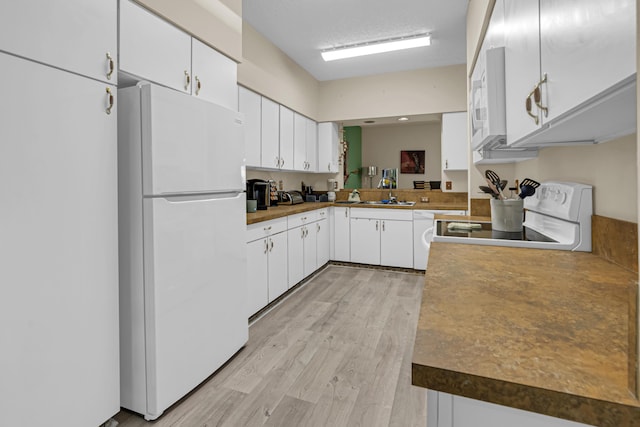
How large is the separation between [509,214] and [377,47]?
2.40m

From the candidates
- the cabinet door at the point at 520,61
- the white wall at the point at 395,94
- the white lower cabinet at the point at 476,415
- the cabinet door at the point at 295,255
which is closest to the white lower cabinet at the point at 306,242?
the cabinet door at the point at 295,255

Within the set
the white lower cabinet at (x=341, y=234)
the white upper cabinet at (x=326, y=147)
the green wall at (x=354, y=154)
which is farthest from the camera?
the green wall at (x=354, y=154)

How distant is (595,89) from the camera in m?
0.63

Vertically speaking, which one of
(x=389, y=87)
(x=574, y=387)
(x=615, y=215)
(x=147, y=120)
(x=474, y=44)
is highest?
(x=389, y=87)

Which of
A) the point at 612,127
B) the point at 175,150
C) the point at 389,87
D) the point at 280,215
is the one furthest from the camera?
the point at 389,87

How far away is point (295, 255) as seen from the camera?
3434 mm

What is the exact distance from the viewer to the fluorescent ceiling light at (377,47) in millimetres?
3299

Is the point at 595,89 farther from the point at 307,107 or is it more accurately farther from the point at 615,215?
the point at 307,107

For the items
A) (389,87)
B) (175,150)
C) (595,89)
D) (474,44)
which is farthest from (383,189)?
(595,89)

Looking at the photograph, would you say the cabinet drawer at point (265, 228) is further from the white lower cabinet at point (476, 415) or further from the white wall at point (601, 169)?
the white lower cabinet at point (476, 415)

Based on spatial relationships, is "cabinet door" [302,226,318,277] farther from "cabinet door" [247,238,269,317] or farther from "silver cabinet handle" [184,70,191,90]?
"silver cabinet handle" [184,70,191,90]
